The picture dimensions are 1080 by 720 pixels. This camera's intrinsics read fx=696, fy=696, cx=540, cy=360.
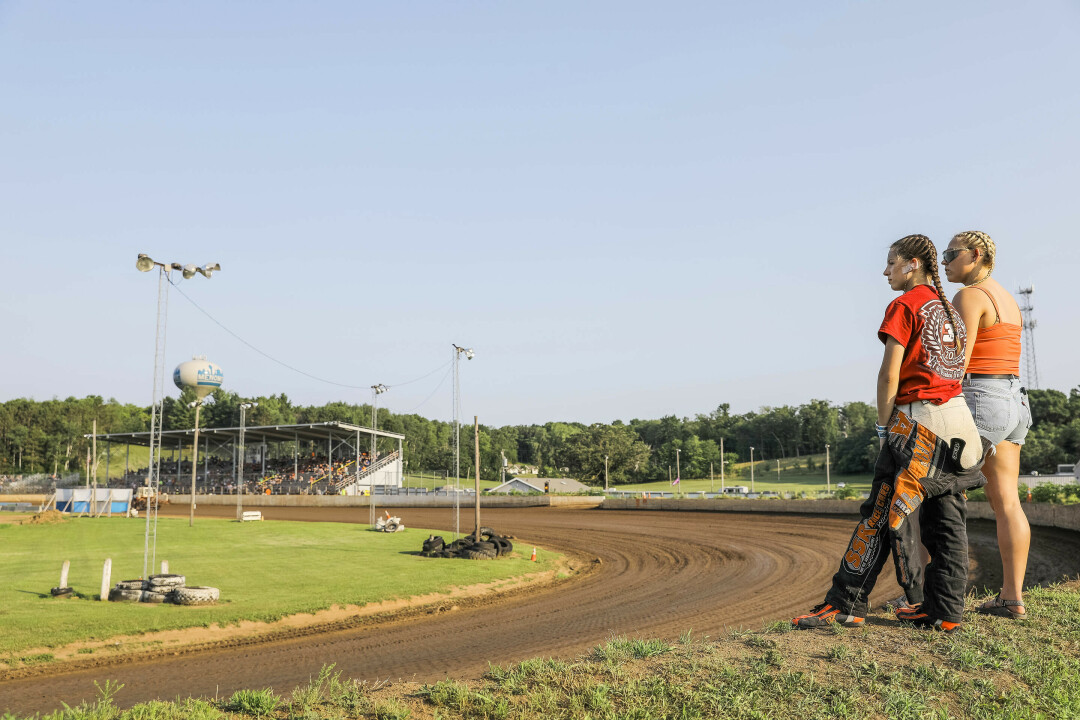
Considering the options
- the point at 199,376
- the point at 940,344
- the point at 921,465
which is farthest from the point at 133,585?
the point at 199,376

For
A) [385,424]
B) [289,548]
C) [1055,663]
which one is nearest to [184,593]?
[289,548]

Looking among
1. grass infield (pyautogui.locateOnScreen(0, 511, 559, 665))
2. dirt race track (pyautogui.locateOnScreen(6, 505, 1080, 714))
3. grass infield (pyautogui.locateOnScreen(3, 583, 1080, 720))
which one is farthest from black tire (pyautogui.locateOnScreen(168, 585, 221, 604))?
grass infield (pyautogui.locateOnScreen(3, 583, 1080, 720))

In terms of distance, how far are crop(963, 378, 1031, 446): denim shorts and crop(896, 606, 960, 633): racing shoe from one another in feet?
4.72

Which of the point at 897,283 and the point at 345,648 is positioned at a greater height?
the point at 897,283

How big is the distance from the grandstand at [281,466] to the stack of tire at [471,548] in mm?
45312

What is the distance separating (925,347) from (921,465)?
2.79ft

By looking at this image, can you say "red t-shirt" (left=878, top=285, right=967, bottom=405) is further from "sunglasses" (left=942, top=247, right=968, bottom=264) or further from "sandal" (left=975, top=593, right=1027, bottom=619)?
"sandal" (left=975, top=593, right=1027, bottom=619)

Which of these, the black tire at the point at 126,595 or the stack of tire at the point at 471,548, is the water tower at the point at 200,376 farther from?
the black tire at the point at 126,595

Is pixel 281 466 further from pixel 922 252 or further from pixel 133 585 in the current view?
pixel 922 252

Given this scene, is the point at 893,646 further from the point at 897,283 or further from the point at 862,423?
the point at 862,423

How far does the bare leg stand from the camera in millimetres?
5520

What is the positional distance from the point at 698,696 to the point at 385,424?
168127mm

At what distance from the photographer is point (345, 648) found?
12.9m

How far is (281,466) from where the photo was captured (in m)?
92.4
